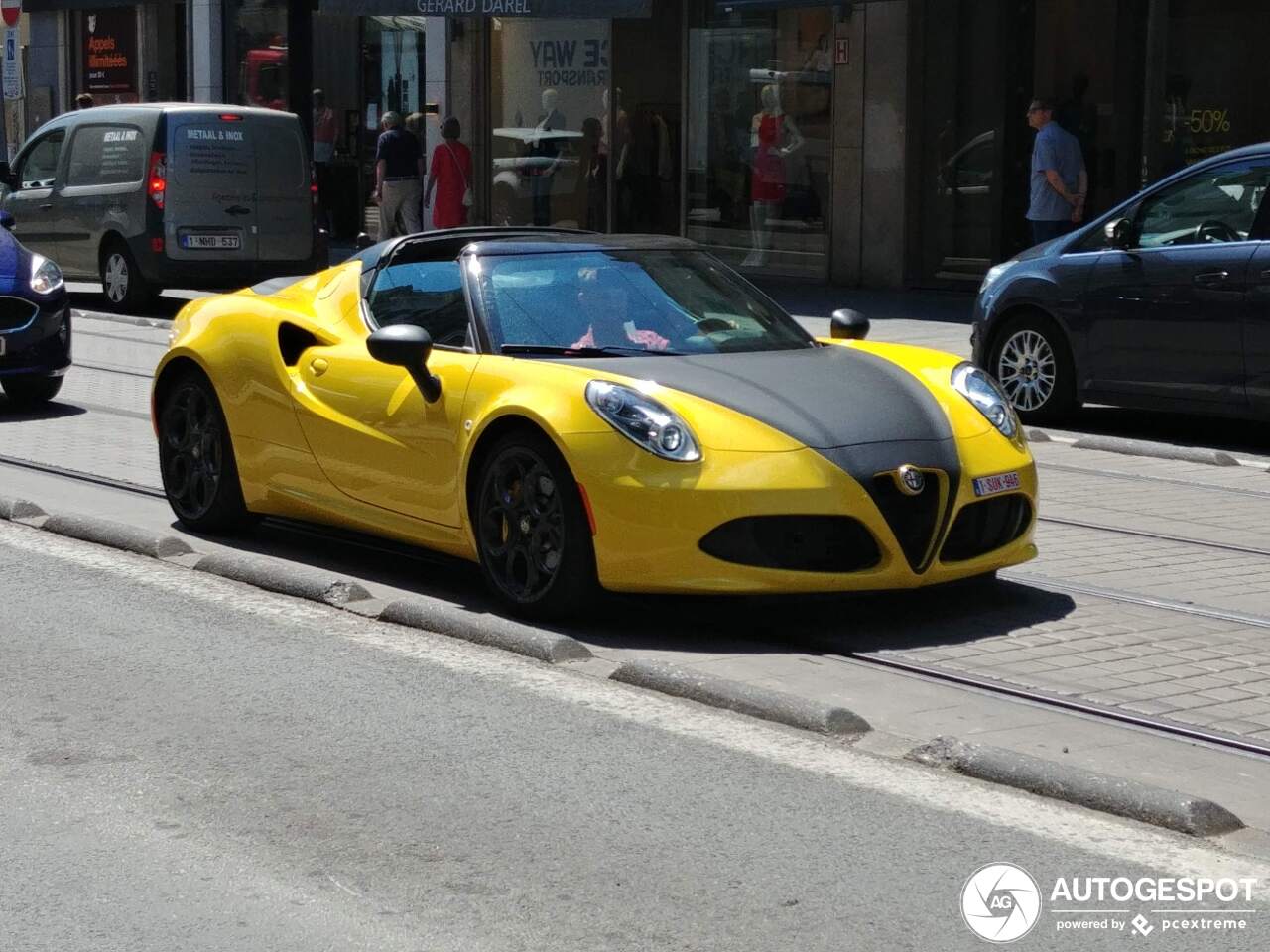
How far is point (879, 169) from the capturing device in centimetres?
2172

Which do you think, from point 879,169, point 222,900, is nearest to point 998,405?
point 222,900

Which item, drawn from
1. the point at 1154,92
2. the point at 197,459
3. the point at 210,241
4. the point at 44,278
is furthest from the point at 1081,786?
the point at 210,241

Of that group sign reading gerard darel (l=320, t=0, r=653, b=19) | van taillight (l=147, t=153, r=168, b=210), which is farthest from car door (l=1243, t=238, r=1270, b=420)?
sign reading gerard darel (l=320, t=0, r=653, b=19)

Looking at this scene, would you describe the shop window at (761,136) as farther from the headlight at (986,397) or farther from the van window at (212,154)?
the headlight at (986,397)

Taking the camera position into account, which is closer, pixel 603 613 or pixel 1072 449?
pixel 603 613

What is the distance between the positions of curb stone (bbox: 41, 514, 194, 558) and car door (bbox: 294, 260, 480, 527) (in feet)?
2.69

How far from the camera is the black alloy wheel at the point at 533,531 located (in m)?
6.99

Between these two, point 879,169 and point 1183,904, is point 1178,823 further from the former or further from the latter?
point 879,169

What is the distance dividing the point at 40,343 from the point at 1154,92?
9.60 m

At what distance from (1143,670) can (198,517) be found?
159 inches

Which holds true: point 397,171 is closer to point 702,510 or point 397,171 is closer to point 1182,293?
point 1182,293

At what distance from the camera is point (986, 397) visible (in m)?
7.61

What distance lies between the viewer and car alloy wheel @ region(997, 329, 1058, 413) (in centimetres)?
1280

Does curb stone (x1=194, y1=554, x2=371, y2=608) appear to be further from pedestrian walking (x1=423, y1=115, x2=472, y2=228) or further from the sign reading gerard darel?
the sign reading gerard darel
